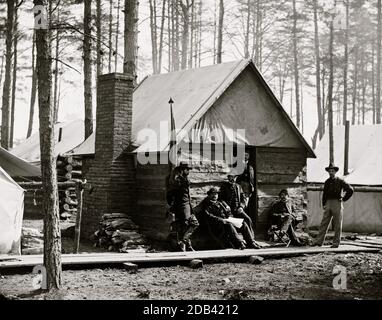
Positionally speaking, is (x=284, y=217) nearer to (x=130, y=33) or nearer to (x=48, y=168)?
(x=48, y=168)

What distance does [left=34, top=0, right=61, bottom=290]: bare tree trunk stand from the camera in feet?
26.2

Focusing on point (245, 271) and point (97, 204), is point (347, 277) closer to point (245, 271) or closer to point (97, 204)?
point (245, 271)

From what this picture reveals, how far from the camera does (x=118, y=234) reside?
1303 centimetres

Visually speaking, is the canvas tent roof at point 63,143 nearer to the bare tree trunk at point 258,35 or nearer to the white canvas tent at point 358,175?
the white canvas tent at point 358,175

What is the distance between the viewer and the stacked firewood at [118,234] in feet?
42.1

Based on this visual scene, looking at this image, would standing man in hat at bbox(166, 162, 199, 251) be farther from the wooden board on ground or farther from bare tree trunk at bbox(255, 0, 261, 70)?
bare tree trunk at bbox(255, 0, 261, 70)

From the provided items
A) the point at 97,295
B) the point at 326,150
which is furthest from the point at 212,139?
the point at 326,150

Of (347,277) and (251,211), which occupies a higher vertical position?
(251,211)

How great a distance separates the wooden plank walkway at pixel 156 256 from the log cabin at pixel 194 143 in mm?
1733

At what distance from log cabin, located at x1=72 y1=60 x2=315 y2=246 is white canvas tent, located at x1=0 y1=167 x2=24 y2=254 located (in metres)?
2.18

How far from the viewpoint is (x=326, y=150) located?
22797 millimetres

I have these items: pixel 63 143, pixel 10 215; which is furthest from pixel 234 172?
pixel 63 143

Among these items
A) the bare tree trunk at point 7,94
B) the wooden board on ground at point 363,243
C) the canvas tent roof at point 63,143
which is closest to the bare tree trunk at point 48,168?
the wooden board on ground at point 363,243

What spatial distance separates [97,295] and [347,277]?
14.7 ft
